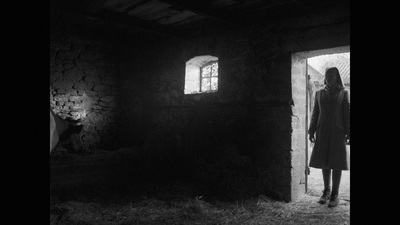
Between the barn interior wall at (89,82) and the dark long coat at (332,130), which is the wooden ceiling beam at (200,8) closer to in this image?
the dark long coat at (332,130)

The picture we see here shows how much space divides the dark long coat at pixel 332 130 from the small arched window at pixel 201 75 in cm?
250

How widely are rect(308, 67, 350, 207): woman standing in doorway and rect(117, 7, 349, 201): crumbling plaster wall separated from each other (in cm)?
39

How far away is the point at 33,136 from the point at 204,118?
5.07 m

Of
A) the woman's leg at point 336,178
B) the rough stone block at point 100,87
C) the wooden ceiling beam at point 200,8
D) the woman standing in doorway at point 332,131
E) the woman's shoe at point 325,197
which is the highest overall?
the wooden ceiling beam at point 200,8

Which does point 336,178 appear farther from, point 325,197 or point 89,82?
point 89,82

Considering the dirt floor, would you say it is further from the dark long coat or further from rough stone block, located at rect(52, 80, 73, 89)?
rough stone block, located at rect(52, 80, 73, 89)

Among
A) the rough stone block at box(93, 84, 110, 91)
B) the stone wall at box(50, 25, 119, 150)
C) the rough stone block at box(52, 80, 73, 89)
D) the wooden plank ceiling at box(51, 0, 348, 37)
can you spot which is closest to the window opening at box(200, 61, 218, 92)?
the wooden plank ceiling at box(51, 0, 348, 37)

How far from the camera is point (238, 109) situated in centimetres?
532

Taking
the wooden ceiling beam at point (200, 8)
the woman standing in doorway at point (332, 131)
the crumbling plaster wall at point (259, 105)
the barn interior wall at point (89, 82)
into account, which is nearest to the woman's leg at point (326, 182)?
the woman standing in doorway at point (332, 131)

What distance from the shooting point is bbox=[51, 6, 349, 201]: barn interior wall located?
475 centimetres

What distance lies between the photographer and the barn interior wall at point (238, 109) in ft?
15.6

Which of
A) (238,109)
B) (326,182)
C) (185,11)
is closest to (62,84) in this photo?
(185,11)

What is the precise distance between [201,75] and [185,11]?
208cm
